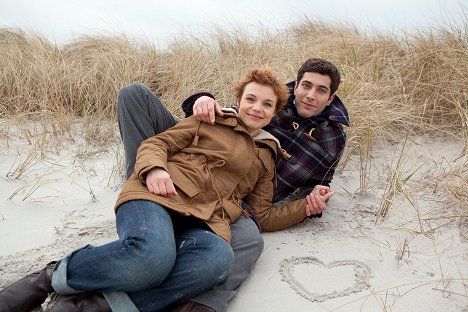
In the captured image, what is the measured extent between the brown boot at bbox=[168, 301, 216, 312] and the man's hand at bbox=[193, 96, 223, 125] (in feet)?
3.27

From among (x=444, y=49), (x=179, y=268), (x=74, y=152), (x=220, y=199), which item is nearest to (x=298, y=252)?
(x=220, y=199)

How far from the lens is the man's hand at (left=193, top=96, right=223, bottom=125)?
2.43 meters

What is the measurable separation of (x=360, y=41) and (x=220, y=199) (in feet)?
12.5

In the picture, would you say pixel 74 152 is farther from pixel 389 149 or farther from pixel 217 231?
pixel 389 149

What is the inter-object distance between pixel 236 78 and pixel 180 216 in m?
2.65

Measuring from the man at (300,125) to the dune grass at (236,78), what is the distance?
451mm

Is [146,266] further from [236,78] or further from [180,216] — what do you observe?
[236,78]

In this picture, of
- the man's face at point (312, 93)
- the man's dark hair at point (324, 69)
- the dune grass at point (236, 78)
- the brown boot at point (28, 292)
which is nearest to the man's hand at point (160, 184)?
the brown boot at point (28, 292)

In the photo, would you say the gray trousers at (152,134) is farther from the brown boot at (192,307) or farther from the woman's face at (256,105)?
the woman's face at (256,105)

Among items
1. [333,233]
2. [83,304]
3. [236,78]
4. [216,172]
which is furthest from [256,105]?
[236,78]

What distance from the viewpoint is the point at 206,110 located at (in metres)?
2.42

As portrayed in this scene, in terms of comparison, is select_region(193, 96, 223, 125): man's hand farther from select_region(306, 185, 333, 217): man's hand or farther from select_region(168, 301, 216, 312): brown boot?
select_region(168, 301, 216, 312): brown boot

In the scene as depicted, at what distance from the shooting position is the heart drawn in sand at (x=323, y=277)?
82.2 inches

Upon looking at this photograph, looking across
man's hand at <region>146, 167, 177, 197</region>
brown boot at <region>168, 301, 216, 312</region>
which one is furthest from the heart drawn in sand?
man's hand at <region>146, 167, 177, 197</region>
